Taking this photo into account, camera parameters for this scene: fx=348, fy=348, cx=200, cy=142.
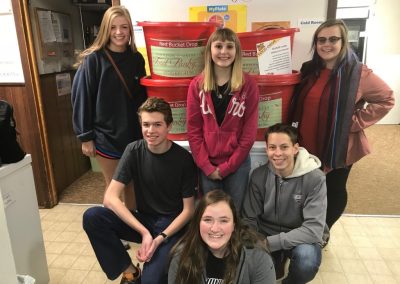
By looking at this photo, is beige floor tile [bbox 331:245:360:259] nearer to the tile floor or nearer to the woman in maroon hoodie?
the tile floor

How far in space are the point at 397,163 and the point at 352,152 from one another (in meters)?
2.03

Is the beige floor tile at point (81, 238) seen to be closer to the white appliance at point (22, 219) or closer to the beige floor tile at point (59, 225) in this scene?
the beige floor tile at point (59, 225)

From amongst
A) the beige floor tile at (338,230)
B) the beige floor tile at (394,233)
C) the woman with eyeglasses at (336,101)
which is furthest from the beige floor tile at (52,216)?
the beige floor tile at (394,233)

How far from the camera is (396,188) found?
288 cm

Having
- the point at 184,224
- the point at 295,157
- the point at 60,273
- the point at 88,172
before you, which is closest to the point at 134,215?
the point at 184,224

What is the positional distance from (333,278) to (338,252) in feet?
0.86

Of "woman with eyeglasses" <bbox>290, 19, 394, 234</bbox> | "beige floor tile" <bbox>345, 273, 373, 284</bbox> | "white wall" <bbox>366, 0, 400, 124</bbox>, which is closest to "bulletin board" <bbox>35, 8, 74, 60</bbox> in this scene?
"woman with eyeglasses" <bbox>290, 19, 394, 234</bbox>

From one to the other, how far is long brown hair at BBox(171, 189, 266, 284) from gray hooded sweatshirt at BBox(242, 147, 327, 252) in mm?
277

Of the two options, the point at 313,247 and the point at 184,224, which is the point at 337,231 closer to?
the point at 313,247

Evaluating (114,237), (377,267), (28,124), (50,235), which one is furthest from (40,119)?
(377,267)

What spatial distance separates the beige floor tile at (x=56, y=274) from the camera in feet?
5.96

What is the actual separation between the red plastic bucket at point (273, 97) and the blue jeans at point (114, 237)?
0.67 meters

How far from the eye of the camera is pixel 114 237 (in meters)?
1.51

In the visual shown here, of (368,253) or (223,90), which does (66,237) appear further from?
(368,253)
